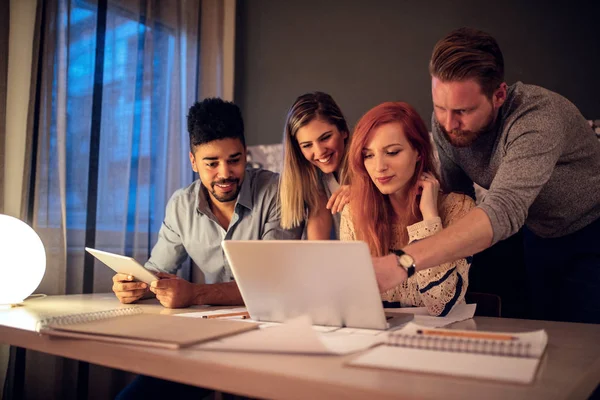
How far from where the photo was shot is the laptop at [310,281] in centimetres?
98

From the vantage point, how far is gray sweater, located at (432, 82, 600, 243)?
1.32m

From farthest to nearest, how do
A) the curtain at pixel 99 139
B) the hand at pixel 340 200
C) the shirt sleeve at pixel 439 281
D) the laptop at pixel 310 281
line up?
the curtain at pixel 99 139 < the hand at pixel 340 200 < the shirt sleeve at pixel 439 281 < the laptop at pixel 310 281

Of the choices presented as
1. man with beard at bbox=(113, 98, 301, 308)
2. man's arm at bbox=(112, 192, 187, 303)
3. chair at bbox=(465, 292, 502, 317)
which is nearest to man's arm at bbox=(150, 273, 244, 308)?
man with beard at bbox=(113, 98, 301, 308)

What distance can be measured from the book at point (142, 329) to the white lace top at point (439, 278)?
0.54 metres

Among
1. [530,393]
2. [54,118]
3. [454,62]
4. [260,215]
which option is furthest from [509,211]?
[54,118]

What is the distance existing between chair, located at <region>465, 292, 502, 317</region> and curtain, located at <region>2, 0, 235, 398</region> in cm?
161

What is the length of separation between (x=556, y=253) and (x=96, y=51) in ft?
6.72

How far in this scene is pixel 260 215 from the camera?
2.09 meters

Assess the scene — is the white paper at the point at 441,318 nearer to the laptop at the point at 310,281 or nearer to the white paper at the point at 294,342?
the laptop at the point at 310,281

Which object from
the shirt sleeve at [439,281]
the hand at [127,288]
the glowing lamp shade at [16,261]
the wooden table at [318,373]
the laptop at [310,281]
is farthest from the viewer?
the hand at [127,288]

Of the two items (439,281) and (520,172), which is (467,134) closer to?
(520,172)

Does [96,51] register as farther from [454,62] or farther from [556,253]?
[556,253]

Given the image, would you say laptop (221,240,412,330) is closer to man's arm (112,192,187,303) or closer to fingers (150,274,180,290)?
fingers (150,274,180,290)

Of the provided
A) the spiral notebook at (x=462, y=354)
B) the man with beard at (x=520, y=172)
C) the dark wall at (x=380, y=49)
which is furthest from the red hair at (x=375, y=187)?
the dark wall at (x=380, y=49)
